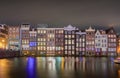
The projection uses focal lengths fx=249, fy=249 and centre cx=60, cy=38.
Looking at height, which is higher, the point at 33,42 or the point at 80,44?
the point at 33,42

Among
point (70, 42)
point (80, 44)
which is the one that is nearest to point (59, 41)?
point (70, 42)

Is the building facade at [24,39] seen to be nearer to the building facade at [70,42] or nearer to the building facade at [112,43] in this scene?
the building facade at [70,42]

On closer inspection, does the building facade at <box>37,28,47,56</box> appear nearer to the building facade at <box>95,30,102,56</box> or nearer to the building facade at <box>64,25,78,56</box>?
the building facade at <box>64,25,78,56</box>

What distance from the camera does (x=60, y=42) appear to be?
130125 millimetres

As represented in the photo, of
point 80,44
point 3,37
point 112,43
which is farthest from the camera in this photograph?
point 112,43

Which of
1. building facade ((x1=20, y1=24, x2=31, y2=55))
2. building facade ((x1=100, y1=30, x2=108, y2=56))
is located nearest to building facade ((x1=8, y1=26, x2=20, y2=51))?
building facade ((x1=20, y1=24, x2=31, y2=55))

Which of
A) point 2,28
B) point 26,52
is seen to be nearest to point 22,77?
point 2,28

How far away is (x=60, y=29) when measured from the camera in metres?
131

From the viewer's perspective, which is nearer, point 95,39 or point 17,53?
point 17,53

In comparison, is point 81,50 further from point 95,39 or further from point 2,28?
point 2,28

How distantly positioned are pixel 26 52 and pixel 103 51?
4007 cm

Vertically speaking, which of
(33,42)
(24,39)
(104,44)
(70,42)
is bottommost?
(104,44)

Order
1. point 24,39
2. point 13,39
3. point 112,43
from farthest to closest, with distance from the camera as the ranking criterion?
point 112,43 < point 24,39 < point 13,39

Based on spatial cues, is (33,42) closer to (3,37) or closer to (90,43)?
(3,37)
